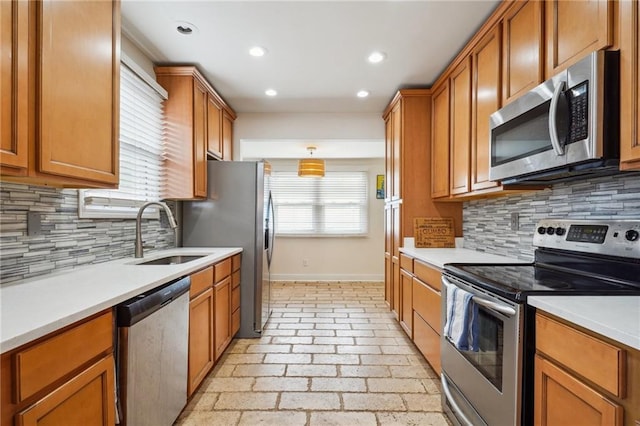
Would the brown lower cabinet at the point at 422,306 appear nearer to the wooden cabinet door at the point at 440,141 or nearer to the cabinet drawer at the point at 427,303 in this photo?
the cabinet drawer at the point at 427,303

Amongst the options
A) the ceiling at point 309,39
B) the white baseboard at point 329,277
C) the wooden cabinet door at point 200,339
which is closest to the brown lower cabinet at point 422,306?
the wooden cabinet door at point 200,339

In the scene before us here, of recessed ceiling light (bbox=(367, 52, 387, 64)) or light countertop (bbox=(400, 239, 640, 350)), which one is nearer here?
light countertop (bbox=(400, 239, 640, 350))

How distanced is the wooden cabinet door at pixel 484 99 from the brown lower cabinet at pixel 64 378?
223cm

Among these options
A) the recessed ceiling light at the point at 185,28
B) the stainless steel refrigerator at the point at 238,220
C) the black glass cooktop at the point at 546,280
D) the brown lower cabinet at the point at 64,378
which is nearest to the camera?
the brown lower cabinet at the point at 64,378

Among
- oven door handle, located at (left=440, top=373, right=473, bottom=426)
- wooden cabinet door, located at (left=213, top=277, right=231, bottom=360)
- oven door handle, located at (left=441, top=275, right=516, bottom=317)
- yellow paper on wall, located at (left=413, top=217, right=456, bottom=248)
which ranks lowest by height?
oven door handle, located at (left=440, top=373, right=473, bottom=426)

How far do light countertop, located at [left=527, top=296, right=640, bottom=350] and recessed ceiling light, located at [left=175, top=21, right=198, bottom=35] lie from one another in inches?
102

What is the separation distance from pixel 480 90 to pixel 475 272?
1.37 m

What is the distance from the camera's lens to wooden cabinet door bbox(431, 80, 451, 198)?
2.84 m

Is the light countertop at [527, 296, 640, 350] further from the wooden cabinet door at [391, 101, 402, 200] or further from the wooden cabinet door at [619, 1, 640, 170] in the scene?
the wooden cabinet door at [391, 101, 402, 200]

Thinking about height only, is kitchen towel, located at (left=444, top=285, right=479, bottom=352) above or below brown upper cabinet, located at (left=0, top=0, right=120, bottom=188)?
below

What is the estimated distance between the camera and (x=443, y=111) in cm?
292

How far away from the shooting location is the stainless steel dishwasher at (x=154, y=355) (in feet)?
4.15

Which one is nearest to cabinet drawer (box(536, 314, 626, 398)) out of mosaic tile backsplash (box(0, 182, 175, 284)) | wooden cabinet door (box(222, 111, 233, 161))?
mosaic tile backsplash (box(0, 182, 175, 284))

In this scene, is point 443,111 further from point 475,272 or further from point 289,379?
point 289,379
